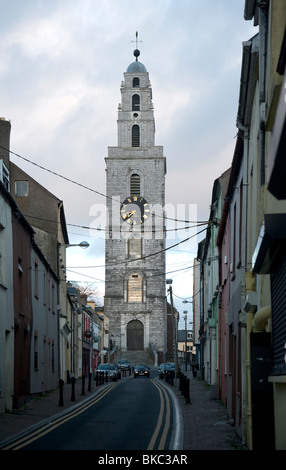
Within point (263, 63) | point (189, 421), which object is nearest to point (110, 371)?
point (189, 421)

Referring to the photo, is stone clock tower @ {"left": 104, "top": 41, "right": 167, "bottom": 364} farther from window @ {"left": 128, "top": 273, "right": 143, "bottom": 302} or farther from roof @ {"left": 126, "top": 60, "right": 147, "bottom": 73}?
roof @ {"left": 126, "top": 60, "right": 147, "bottom": 73}

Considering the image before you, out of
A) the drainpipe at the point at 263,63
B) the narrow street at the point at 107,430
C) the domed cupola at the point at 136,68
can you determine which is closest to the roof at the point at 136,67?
the domed cupola at the point at 136,68

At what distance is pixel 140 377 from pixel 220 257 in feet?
119

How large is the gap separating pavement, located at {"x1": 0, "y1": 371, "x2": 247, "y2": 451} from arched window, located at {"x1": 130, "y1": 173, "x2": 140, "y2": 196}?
64649mm

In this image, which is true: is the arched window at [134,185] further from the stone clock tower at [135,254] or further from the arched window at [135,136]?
the arched window at [135,136]

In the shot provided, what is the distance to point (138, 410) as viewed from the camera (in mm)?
22047

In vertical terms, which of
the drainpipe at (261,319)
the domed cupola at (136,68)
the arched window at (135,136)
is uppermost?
the domed cupola at (136,68)

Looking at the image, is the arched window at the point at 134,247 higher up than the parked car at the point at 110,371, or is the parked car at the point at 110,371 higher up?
the arched window at the point at 134,247

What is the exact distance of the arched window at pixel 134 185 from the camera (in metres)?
92.0

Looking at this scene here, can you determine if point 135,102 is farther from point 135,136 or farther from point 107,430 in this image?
point 107,430

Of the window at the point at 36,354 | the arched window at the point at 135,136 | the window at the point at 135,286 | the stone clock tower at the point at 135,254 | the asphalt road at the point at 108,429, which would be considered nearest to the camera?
the asphalt road at the point at 108,429

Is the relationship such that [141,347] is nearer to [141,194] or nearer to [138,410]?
[141,194]

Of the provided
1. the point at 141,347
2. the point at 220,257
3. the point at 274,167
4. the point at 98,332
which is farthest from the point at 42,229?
the point at 141,347

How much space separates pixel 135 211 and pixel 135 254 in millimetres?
5331
